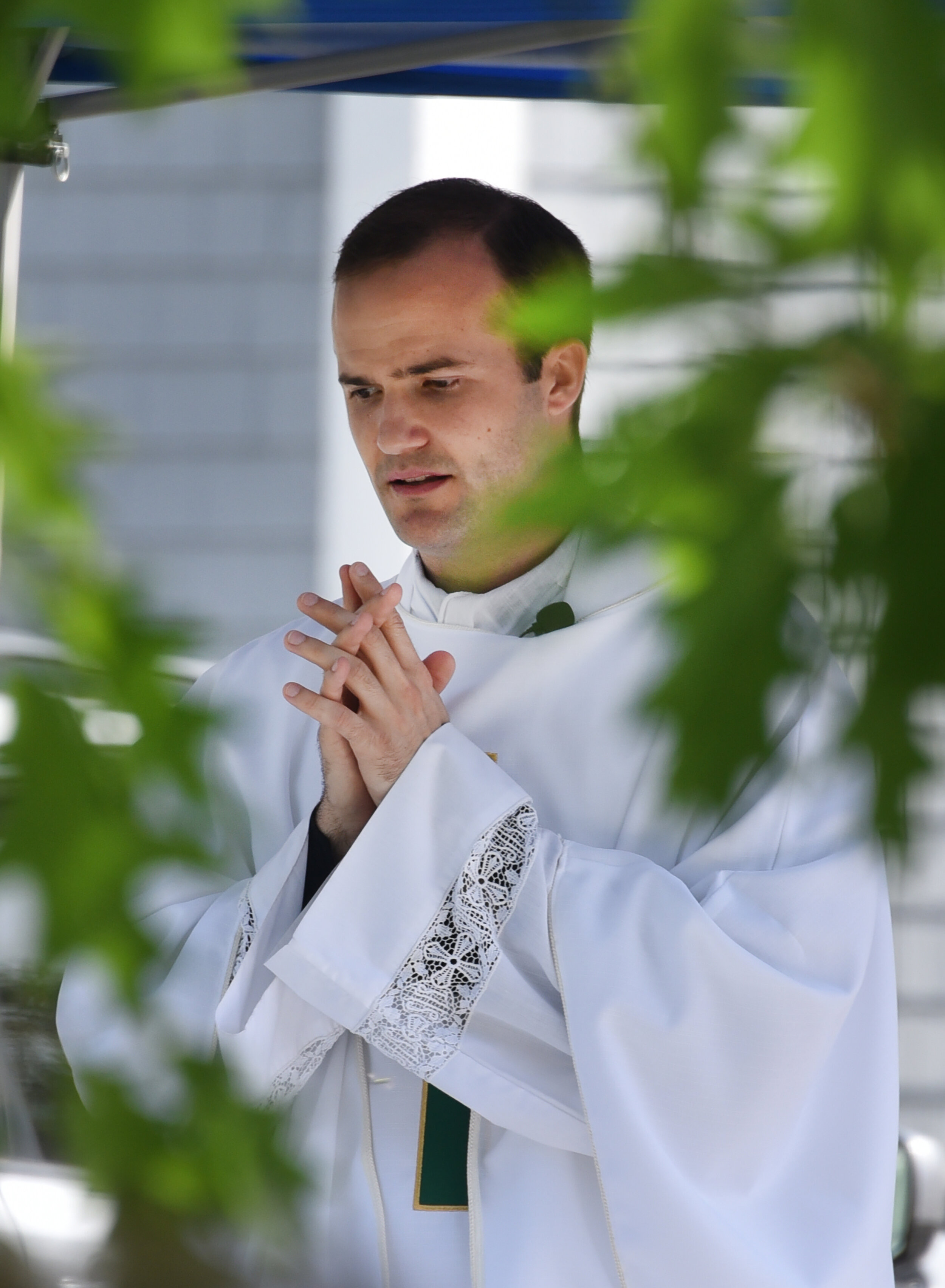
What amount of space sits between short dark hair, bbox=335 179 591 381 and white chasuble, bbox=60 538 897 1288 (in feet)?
1.97

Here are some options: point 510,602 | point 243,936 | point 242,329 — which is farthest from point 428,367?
point 242,329

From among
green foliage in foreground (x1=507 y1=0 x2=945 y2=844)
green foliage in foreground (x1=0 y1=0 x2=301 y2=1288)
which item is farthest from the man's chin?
green foliage in foreground (x1=507 y1=0 x2=945 y2=844)

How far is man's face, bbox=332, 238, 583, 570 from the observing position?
224 centimetres

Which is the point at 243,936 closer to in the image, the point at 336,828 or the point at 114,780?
the point at 336,828

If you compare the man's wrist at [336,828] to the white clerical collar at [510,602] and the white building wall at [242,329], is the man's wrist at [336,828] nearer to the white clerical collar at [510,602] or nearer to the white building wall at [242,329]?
the white clerical collar at [510,602]

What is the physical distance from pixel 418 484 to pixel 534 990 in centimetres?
72

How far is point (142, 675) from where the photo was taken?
0.63 m

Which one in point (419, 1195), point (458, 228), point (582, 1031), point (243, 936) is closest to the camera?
point (582, 1031)

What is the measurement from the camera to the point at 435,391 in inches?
91.3

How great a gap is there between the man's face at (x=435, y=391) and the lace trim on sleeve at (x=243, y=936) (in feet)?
1.82

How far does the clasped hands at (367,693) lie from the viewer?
1993 millimetres

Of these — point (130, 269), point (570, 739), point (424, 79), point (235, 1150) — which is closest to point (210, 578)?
point (130, 269)

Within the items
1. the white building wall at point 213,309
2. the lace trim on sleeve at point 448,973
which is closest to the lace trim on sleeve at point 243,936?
the lace trim on sleeve at point 448,973

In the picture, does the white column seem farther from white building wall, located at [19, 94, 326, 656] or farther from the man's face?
white building wall, located at [19, 94, 326, 656]
